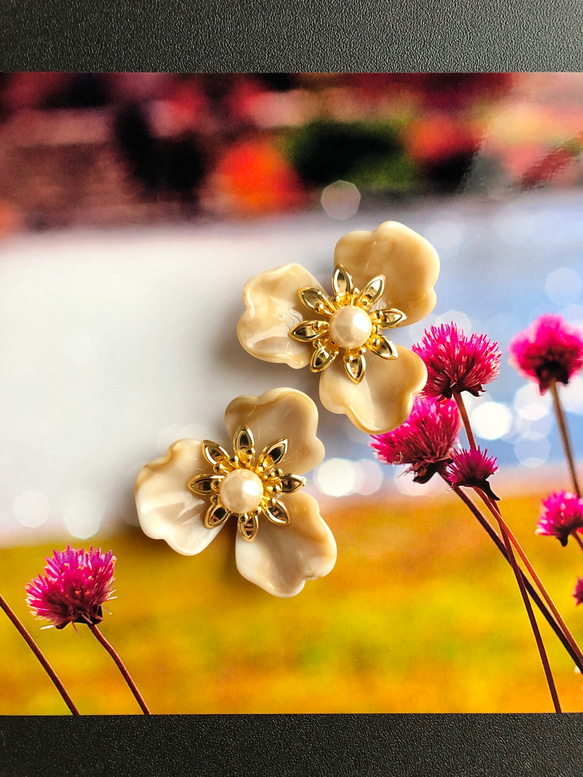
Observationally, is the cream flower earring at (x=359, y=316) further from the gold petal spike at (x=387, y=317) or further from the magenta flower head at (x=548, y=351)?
the magenta flower head at (x=548, y=351)

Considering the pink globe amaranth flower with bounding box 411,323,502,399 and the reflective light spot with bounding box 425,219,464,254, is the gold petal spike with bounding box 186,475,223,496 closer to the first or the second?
the pink globe amaranth flower with bounding box 411,323,502,399

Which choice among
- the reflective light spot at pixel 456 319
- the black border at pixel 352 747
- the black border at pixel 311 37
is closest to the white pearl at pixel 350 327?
the reflective light spot at pixel 456 319

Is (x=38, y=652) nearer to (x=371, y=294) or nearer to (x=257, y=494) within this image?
(x=257, y=494)

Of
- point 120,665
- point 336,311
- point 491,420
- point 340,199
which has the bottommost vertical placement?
point 120,665

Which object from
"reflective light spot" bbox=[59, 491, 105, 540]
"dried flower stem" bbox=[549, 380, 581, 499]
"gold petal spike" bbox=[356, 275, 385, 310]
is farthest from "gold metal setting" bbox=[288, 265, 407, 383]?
"reflective light spot" bbox=[59, 491, 105, 540]

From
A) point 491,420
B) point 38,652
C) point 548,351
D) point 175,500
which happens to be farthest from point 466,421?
point 38,652
